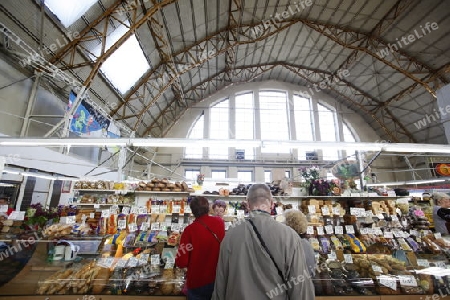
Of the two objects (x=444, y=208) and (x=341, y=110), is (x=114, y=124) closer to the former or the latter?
(x=444, y=208)

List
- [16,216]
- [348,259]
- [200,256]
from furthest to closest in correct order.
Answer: [16,216], [348,259], [200,256]

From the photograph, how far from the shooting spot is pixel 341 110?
55.6 feet

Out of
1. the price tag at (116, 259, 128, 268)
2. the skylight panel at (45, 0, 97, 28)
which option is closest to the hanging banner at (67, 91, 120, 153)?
the skylight panel at (45, 0, 97, 28)

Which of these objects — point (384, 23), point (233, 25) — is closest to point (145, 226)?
point (233, 25)

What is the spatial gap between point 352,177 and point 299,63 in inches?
470

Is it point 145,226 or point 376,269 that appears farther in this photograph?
point 145,226

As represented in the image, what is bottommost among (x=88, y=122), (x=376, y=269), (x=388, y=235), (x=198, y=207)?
(x=376, y=269)

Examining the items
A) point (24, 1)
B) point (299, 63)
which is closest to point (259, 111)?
point (299, 63)

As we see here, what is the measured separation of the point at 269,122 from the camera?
1638 centimetres

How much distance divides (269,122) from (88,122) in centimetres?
1211

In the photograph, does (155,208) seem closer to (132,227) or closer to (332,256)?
(132,227)

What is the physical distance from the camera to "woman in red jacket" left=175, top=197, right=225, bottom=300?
2145 millimetres

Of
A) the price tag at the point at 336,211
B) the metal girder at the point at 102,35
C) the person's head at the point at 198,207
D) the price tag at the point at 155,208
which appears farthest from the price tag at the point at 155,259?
the metal girder at the point at 102,35

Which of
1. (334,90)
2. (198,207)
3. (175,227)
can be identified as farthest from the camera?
(334,90)
